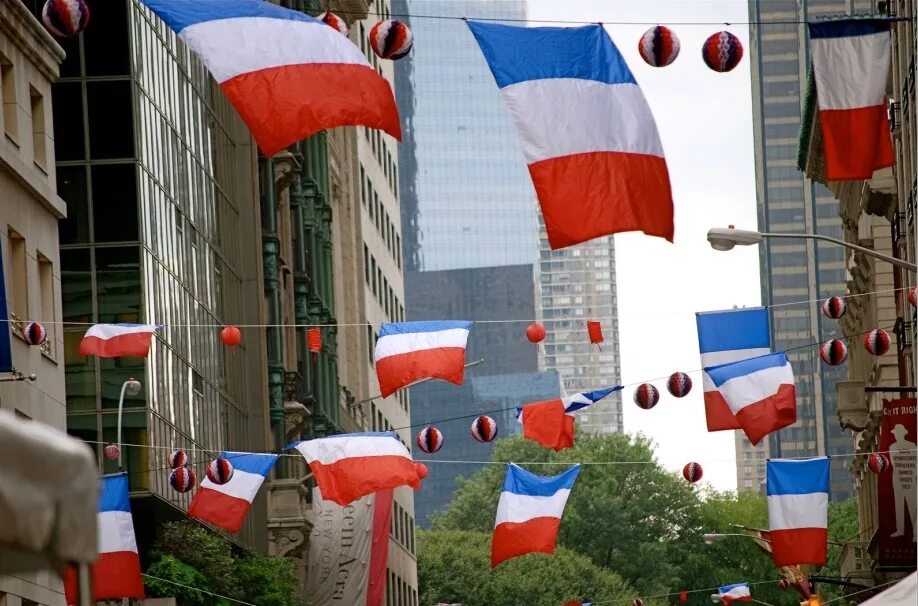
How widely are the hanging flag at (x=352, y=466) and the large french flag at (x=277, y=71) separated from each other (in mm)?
14176

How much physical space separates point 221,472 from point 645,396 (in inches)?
384

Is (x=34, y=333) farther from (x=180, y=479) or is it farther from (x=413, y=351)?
(x=180, y=479)

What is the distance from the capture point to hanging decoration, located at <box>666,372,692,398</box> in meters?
40.7

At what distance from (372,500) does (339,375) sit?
19044 mm

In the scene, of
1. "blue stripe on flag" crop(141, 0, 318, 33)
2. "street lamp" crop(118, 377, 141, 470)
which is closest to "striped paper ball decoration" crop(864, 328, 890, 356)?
"street lamp" crop(118, 377, 141, 470)

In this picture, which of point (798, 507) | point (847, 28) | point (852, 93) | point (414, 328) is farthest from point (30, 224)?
point (852, 93)

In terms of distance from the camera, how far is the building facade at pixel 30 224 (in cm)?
3681

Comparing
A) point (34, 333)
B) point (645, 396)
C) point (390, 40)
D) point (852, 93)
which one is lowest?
point (645, 396)

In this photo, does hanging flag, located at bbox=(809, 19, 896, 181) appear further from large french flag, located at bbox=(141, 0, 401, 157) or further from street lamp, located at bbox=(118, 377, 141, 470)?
street lamp, located at bbox=(118, 377, 141, 470)

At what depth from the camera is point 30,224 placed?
127ft

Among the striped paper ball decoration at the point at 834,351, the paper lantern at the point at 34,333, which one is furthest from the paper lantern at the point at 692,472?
the paper lantern at the point at 34,333

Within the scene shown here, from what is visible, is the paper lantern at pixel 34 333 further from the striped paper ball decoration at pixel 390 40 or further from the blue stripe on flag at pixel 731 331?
the striped paper ball decoration at pixel 390 40

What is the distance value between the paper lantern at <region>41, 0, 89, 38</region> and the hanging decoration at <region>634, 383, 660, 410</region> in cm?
2100

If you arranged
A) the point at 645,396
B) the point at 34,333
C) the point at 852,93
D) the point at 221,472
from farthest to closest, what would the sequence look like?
the point at 645,396 < the point at 221,472 < the point at 34,333 < the point at 852,93
